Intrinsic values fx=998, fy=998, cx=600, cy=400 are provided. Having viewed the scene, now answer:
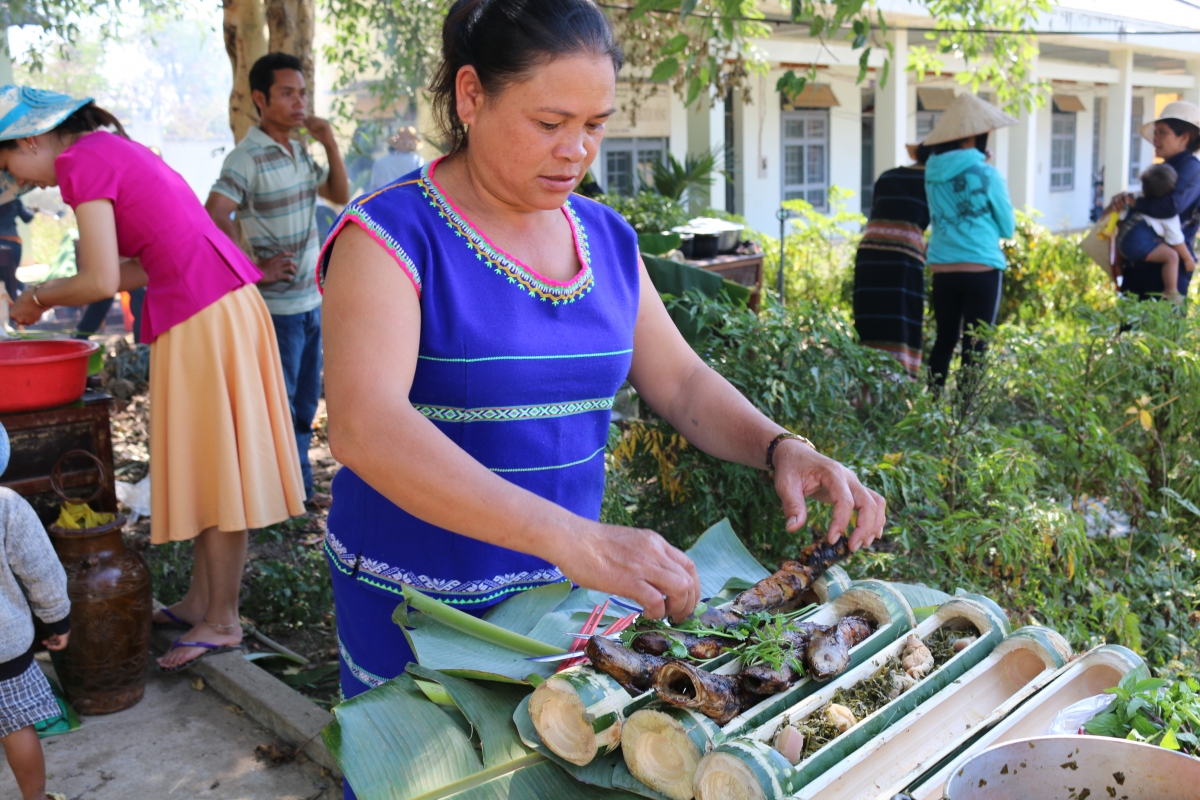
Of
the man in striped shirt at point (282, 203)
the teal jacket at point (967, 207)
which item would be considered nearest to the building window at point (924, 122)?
the teal jacket at point (967, 207)

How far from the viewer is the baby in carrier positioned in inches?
241

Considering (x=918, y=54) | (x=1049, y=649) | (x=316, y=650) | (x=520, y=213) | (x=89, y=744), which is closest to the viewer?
(x=1049, y=649)

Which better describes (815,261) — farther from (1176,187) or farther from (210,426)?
(210,426)

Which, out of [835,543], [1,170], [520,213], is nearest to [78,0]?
[1,170]

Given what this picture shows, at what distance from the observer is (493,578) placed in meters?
1.65

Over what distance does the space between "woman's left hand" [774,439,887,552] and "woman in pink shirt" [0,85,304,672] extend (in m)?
2.26

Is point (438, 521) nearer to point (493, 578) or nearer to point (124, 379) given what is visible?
point (493, 578)

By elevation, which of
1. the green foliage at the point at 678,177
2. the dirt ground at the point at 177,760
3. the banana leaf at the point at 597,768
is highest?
the green foliage at the point at 678,177

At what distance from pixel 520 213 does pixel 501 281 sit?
15 cm

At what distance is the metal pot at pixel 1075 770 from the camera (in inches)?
43.8

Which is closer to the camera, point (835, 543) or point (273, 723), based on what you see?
point (835, 543)

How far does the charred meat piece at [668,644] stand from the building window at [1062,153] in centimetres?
2299

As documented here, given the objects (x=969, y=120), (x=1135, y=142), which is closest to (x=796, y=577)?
(x=969, y=120)

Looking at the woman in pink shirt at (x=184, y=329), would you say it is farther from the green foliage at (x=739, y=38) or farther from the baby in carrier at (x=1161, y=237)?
the baby in carrier at (x=1161, y=237)
